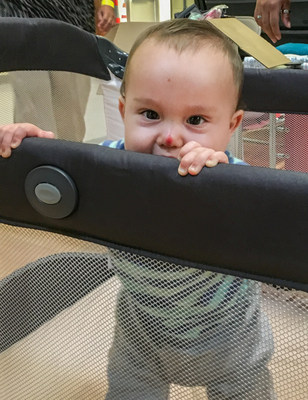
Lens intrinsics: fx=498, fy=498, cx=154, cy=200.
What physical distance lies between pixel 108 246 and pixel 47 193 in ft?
0.24

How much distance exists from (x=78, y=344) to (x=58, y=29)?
535mm

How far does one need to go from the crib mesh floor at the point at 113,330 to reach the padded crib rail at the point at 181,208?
0.03 meters

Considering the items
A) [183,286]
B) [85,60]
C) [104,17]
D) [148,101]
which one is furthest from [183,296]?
[104,17]

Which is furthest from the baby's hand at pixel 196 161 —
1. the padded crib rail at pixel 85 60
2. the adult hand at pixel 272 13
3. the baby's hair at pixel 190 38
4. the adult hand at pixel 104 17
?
the adult hand at pixel 104 17

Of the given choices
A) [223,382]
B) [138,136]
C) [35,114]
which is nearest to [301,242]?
[223,382]

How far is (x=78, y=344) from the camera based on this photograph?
1.66 feet

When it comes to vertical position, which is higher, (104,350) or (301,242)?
(301,242)

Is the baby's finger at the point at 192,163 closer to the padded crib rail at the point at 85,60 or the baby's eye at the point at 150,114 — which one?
the baby's eye at the point at 150,114

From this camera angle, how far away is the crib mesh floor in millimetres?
425

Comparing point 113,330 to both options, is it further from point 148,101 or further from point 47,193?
point 148,101

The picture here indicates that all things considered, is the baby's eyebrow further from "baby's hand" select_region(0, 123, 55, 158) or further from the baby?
"baby's hand" select_region(0, 123, 55, 158)

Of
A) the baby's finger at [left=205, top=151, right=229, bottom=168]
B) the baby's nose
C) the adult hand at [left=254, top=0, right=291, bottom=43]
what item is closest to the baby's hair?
the baby's nose

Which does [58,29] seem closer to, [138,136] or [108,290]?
[138,136]

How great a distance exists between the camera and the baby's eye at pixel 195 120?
58cm
